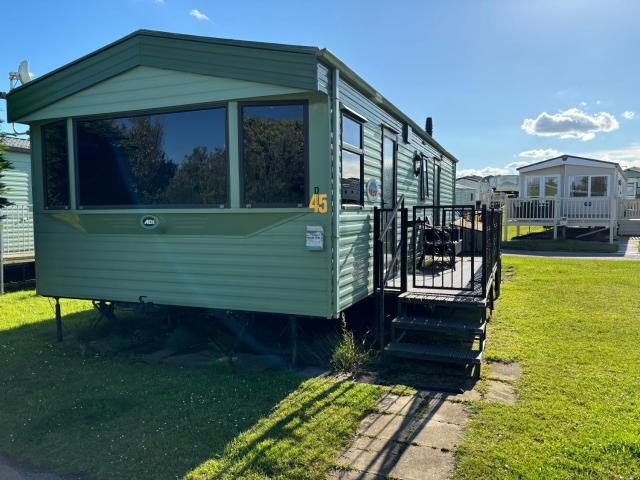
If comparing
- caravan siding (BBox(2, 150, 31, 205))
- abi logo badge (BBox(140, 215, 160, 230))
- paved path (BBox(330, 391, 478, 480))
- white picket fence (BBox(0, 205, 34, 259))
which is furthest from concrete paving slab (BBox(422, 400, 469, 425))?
caravan siding (BBox(2, 150, 31, 205))

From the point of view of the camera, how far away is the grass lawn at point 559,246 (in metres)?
15.9

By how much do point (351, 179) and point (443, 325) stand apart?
178 cm

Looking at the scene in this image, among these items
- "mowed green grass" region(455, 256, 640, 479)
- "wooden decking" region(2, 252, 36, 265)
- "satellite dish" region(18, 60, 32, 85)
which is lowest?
"mowed green grass" region(455, 256, 640, 479)

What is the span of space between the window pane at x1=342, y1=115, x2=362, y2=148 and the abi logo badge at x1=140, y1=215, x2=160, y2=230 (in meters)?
2.23

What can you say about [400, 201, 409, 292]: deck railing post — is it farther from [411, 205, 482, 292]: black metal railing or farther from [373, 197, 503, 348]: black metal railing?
[411, 205, 482, 292]: black metal railing

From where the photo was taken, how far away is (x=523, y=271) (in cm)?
1159

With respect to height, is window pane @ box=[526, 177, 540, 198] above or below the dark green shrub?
above

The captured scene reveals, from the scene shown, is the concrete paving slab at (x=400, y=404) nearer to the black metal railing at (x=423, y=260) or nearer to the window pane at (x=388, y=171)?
the black metal railing at (x=423, y=260)

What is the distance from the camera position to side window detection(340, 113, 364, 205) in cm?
493

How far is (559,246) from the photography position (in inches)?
649

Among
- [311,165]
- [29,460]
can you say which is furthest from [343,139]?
[29,460]

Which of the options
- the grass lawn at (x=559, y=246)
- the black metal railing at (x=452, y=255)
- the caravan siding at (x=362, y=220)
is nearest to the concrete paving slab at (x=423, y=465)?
the caravan siding at (x=362, y=220)

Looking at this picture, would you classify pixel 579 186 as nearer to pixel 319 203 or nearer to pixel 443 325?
pixel 443 325

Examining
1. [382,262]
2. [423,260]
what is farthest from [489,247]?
[382,262]
